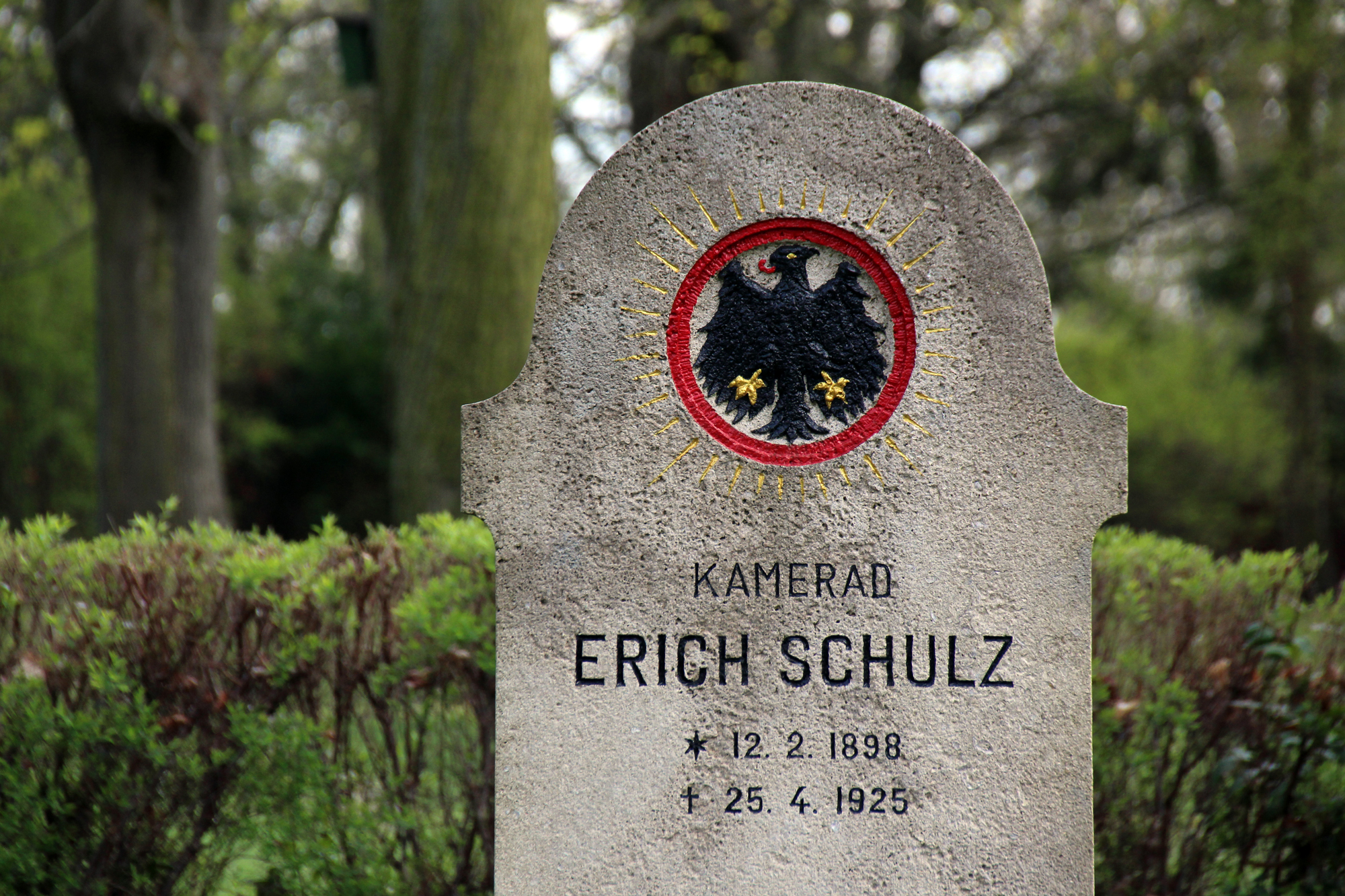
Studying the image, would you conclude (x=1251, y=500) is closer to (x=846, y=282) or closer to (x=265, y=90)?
(x=846, y=282)

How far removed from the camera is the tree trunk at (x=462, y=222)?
246 inches

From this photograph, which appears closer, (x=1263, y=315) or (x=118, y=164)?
(x=118, y=164)

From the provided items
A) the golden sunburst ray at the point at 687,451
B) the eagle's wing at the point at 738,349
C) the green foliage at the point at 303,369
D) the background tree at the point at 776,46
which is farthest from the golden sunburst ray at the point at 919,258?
the green foliage at the point at 303,369


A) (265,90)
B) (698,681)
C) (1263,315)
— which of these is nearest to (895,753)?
(698,681)

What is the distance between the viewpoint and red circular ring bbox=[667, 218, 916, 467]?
2.80 m

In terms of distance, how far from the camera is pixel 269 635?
144 inches

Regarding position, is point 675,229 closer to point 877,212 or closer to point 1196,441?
point 877,212

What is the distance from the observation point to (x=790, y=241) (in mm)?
2818

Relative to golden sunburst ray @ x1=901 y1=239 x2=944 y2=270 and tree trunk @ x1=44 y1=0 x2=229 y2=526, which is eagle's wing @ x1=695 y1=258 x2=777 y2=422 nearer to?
golden sunburst ray @ x1=901 y1=239 x2=944 y2=270

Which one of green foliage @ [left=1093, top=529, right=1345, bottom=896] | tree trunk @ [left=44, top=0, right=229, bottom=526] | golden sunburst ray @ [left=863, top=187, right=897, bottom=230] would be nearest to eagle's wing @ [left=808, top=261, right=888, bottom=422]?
golden sunburst ray @ [left=863, top=187, right=897, bottom=230]

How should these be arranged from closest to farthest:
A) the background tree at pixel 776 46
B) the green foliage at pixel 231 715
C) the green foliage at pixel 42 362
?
1. the green foliage at pixel 231 715
2. the background tree at pixel 776 46
3. the green foliage at pixel 42 362

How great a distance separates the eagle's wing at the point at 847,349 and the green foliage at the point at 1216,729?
1529mm

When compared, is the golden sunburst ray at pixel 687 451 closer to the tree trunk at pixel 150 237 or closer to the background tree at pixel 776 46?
the tree trunk at pixel 150 237

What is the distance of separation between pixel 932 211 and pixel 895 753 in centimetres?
135
